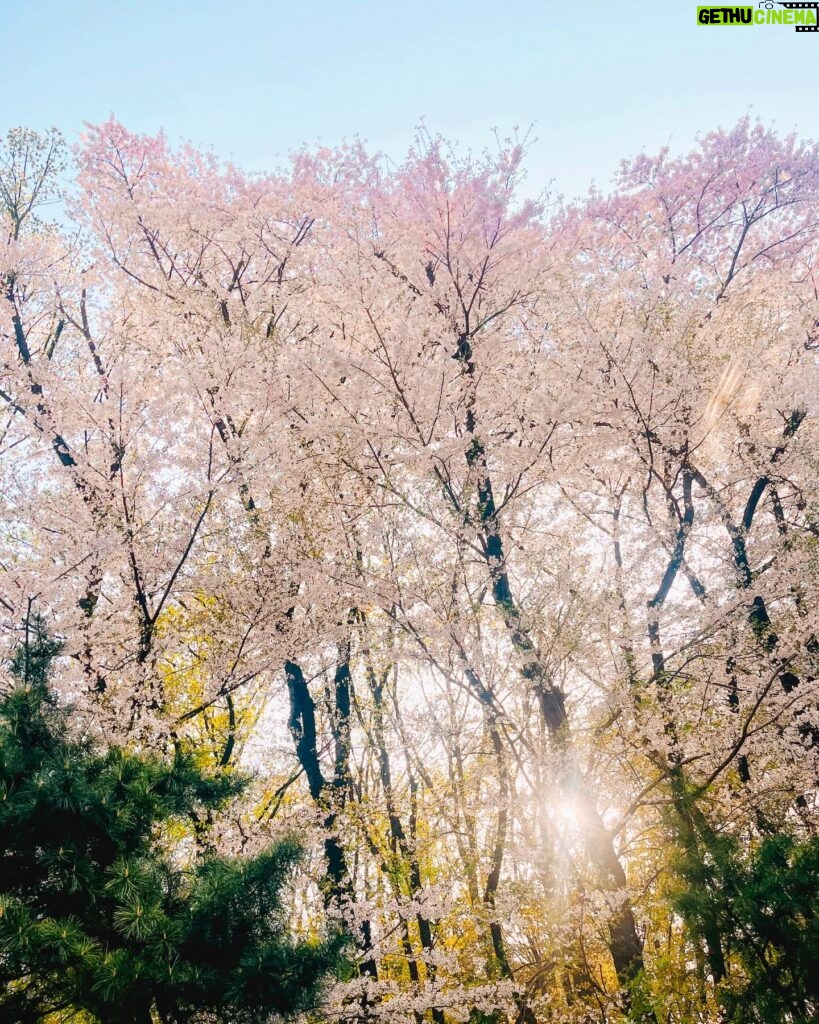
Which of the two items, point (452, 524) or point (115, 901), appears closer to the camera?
point (115, 901)

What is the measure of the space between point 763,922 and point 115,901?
3.49 m

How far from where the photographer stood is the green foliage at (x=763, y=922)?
279cm

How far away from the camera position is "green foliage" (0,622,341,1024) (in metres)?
2.88

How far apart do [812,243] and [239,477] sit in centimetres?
1056

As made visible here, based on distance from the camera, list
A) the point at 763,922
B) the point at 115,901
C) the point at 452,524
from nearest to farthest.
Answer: the point at 763,922, the point at 115,901, the point at 452,524

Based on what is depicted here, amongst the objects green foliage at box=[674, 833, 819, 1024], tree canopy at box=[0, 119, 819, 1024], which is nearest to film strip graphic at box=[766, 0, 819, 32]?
tree canopy at box=[0, 119, 819, 1024]

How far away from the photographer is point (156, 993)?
3143 millimetres

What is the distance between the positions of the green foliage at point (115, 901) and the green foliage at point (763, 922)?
7.68ft

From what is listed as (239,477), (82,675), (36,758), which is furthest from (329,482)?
(36,758)

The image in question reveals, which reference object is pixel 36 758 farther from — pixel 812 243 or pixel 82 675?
pixel 812 243

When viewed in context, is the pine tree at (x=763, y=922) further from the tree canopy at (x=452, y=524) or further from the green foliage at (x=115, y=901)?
the green foliage at (x=115, y=901)

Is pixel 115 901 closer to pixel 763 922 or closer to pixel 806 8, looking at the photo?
pixel 763 922

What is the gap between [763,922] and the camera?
2918 mm

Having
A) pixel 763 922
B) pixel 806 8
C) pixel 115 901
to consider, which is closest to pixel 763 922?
pixel 763 922
